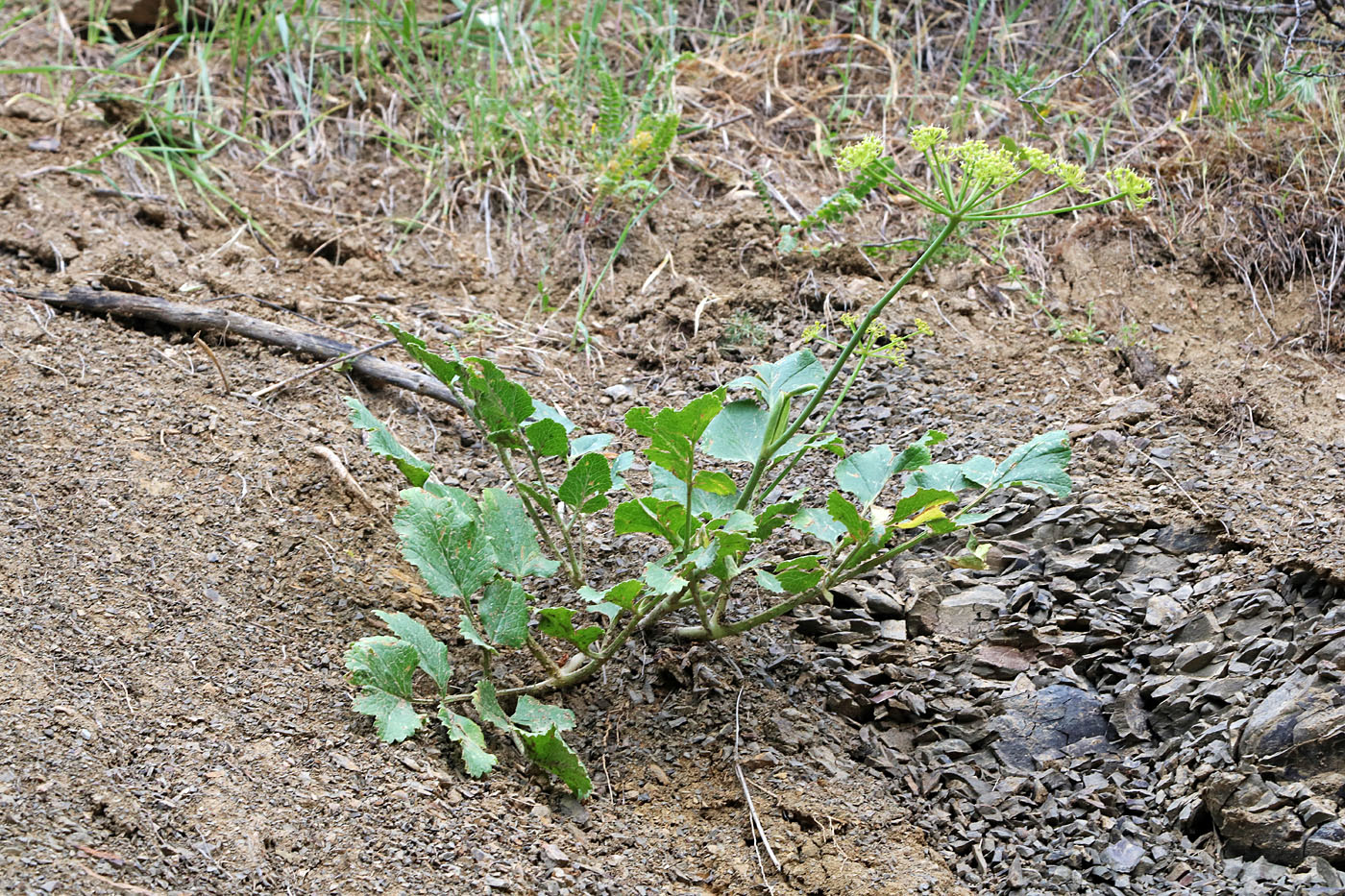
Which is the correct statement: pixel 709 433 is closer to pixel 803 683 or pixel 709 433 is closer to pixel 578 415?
pixel 803 683

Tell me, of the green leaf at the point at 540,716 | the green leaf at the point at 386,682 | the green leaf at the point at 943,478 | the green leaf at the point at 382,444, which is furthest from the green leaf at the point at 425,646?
the green leaf at the point at 943,478

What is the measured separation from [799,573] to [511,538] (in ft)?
1.77

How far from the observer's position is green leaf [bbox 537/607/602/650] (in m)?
1.95

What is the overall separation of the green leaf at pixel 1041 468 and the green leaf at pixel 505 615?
2.79 feet

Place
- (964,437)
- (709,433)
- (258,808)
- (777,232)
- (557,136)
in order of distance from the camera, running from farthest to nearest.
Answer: (557,136)
(777,232)
(964,437)
(709,433)
(258,808)

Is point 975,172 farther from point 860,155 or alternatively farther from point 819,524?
point 819,524

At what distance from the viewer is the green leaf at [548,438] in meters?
2.03

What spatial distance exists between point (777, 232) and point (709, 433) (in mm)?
1559

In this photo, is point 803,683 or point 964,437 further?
point 964,437

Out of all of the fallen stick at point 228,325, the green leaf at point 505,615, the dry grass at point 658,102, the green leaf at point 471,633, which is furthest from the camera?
the dry grass at point 658,102

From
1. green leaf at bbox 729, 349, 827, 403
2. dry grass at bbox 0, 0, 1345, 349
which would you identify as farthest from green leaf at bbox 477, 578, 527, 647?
dry grass at bbox 0, 0, 1345, 349

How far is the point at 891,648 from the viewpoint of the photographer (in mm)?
2283

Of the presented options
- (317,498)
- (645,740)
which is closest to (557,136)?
(317,498)

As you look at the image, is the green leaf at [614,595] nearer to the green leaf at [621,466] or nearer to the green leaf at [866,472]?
the green leaf at [621,466]
